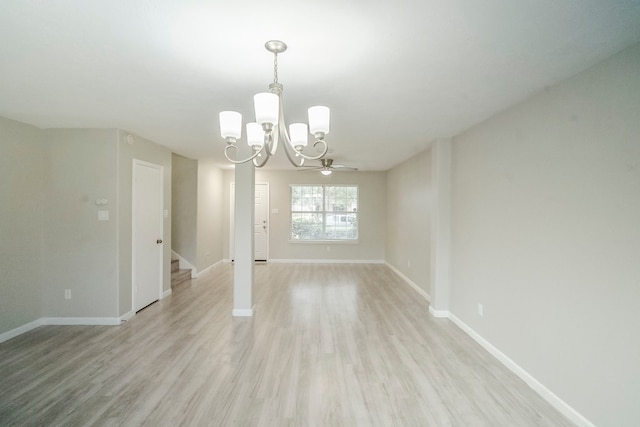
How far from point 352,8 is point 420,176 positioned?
12.6ft

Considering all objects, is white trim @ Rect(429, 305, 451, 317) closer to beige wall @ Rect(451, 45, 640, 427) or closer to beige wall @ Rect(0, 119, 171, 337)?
beige wall @ Rect(451, 45, 640, 427)

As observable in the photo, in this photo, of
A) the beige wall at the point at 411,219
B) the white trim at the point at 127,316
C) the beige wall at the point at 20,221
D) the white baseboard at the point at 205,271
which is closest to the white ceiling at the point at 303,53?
the beige wall at the point at 20,221

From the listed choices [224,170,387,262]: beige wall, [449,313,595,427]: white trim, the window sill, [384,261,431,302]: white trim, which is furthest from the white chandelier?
the window sill

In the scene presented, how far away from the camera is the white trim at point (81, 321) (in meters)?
3.47

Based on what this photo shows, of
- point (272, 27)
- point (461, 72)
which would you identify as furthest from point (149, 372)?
point (461, 72)

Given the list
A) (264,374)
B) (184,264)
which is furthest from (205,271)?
(264,374)

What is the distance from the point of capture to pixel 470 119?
9.75 ft

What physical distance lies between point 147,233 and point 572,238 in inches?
184

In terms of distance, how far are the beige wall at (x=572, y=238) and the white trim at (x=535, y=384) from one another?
4 centimetres

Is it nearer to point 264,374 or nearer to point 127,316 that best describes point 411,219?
point 264,374

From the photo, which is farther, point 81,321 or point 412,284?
point 412,284

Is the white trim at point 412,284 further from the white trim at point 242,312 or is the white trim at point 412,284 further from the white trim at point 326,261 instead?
the white trim at point 242,312

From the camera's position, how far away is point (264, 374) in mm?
2436

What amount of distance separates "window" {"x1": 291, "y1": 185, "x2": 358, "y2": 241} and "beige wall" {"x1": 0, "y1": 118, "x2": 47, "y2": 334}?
15.8 feet
